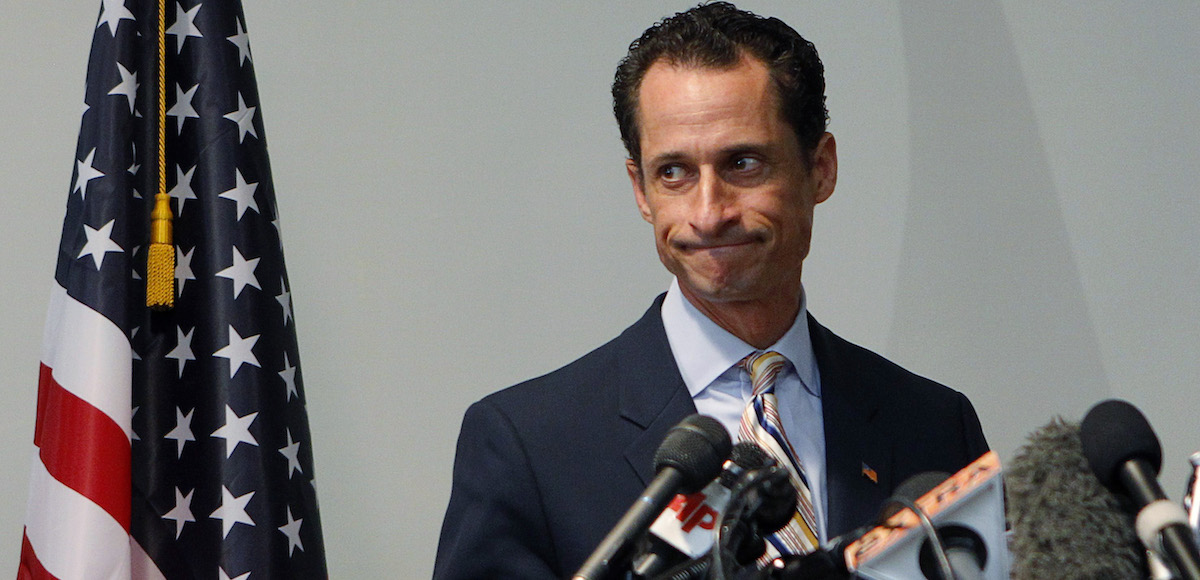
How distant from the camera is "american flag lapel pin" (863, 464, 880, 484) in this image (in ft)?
5.54

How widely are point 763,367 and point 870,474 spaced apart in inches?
8.3

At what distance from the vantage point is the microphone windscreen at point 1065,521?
3.07 feet

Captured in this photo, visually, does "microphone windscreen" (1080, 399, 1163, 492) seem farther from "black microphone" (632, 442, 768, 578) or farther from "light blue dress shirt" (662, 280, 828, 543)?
"light blue dress shirt" (662, 280, 828, 543)

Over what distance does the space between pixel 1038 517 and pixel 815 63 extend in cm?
103

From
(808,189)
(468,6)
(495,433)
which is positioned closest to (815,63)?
(808,189)

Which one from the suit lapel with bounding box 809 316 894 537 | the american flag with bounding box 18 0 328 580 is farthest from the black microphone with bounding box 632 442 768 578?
the american flag with bounding box 18 0 328 580

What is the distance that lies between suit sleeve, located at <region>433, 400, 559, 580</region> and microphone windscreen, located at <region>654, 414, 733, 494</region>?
55cm

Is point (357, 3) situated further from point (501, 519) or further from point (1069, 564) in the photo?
point (1069, 564)

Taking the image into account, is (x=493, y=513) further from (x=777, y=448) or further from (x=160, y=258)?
(x=160, y=258)

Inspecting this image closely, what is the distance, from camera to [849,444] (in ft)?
5.63

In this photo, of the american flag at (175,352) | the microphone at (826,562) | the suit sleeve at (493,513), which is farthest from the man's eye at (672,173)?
the american flag at (175,352)

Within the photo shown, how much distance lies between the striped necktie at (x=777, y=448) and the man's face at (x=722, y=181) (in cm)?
15

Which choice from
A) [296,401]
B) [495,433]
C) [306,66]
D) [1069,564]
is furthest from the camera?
[306,66]

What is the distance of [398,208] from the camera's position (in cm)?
303
